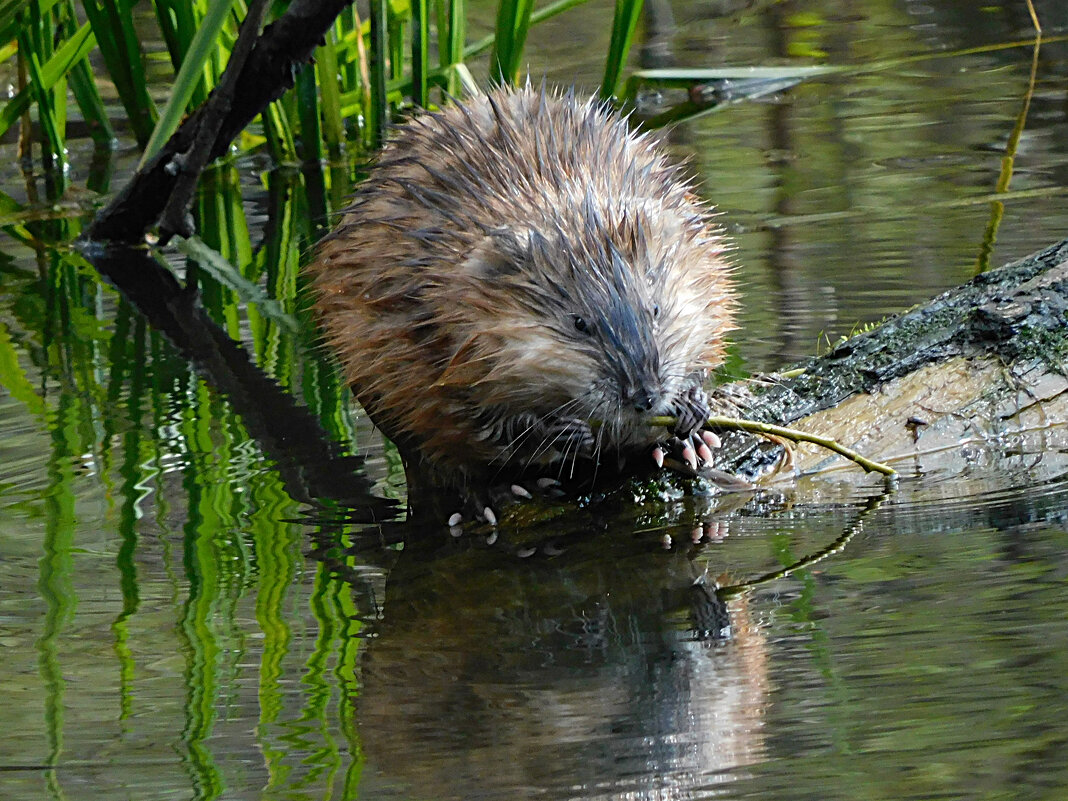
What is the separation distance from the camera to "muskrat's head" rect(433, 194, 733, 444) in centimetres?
272

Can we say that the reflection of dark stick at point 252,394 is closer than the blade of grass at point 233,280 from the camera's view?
Yes

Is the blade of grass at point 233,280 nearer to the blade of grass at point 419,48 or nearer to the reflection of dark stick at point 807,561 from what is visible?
the blade of grass at point 419,48

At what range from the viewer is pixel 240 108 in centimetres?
512

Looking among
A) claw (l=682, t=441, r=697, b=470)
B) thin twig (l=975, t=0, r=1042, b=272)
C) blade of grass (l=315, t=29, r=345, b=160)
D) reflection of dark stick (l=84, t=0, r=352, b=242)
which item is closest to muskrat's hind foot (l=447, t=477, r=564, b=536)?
claw (l=682, t=441, r=697, b=470)

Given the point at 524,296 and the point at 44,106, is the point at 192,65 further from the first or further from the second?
the point at 524,296

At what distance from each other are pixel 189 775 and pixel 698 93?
5.65m

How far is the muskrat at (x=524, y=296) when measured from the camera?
279 centimetres

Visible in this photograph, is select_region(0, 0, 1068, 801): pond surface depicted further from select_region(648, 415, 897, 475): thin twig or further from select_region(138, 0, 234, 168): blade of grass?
select_region(138, 0, 234, 168): blade of grass

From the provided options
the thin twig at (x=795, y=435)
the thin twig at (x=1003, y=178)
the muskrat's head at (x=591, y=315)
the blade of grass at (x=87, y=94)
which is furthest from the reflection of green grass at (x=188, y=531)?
the thin twig at (x=1003, y=178)

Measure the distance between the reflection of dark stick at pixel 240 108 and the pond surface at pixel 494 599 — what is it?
0.66m

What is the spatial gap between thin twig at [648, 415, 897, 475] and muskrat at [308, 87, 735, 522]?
0.07 m

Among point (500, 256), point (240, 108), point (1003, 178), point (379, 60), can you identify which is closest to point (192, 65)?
point (240, 108)

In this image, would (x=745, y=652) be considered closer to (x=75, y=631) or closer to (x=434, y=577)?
(x=434, y=577)

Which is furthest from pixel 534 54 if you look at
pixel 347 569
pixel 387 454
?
pixel 347 569
